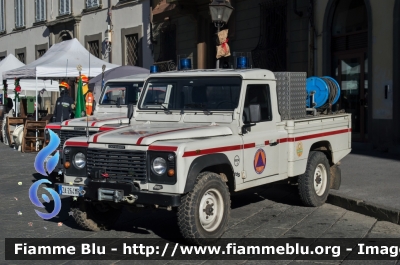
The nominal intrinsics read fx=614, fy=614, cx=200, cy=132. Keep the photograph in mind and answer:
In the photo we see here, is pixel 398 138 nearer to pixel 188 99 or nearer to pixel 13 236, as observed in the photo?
pixel 188 99

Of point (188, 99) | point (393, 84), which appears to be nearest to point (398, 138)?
point (393, 84)

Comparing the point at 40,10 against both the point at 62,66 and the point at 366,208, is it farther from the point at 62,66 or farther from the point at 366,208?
the point at 366,208

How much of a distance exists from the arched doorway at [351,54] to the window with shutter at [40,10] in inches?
745

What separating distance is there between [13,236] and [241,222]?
2836mm

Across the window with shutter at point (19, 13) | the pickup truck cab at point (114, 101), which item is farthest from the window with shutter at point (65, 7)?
the pickup truck cab at point (114, 101)

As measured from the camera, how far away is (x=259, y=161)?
294 inches

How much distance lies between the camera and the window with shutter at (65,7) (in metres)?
28.6

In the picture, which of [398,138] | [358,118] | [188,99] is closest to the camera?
[188,99]

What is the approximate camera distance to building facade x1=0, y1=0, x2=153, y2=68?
24327 millimetres

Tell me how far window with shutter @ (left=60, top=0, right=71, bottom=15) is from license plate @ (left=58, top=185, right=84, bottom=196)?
23.1m

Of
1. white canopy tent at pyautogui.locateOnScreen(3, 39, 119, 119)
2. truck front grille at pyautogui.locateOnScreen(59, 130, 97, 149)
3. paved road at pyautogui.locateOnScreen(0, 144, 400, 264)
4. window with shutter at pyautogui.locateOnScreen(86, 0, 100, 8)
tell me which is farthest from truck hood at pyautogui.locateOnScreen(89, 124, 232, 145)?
window with shutter at pyautogui.locateOnScreen(86, 0, 100, 8)

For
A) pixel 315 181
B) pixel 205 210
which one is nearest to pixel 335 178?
pixel 315 181

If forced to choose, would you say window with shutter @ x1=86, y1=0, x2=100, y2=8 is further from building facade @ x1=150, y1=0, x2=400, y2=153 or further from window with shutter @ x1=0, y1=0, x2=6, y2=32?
window with shutter @ x1=0, y1=0, x2=6, y2=32

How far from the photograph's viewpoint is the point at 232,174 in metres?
7.02
